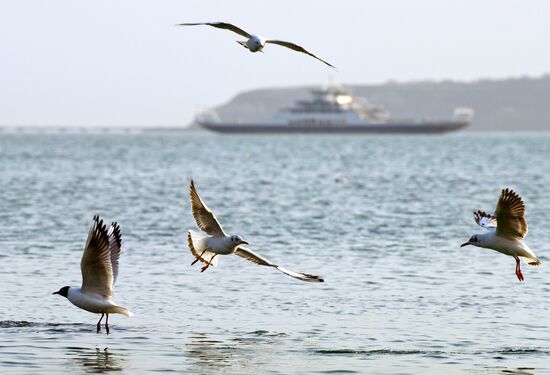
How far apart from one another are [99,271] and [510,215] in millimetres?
5629

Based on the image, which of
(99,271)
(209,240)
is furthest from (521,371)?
(99,271)

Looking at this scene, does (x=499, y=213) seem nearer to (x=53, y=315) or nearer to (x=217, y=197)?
(x=53, y=315)

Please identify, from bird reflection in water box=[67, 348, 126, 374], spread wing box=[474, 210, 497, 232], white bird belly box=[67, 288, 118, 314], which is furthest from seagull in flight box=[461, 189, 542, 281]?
bird reflection in water box=[67, 348, 126, 374]

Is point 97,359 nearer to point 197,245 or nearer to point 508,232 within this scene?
point 197,245

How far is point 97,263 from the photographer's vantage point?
1714 cm

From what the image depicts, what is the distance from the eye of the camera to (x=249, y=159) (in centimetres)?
11412

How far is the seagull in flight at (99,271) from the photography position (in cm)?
1683

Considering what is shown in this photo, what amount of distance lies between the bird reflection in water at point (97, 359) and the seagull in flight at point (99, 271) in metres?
0.53

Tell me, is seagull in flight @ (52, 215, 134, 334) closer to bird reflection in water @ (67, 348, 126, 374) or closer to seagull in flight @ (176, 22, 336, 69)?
bird reflection in water @ (67, 348, 126, 374)

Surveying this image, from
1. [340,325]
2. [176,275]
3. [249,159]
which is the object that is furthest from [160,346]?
[249,159]

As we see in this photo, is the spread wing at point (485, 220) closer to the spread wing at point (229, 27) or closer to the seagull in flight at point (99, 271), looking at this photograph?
the spread wing at point (229, 27)

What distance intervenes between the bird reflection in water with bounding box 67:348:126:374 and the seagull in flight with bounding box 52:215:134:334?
532 mm

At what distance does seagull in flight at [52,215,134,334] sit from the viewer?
1683 centimetres

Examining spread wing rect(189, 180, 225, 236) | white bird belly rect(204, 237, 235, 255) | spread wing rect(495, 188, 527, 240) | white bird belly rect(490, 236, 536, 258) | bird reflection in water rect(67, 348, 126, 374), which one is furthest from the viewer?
spread wing rect(189, 180, 225, 236)
